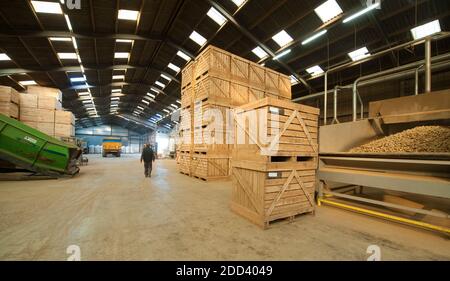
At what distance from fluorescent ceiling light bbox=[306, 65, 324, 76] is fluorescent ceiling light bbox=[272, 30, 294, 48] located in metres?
3.16

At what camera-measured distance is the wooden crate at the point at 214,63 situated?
9289mm

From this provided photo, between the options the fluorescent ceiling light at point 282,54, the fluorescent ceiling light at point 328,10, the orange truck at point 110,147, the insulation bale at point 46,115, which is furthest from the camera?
the orange truck at point 110,147

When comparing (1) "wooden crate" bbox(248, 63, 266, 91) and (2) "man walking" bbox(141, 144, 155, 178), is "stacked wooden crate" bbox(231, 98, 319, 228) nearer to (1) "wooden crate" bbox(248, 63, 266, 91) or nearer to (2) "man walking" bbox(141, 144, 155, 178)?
(1) "wooden crate" bbox(248, 63, 266, 91)

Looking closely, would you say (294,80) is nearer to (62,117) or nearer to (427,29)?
(427,29)

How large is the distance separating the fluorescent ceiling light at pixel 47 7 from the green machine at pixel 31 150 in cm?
557

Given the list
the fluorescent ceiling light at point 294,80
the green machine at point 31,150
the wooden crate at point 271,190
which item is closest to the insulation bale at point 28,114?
the green machine at point 31,150

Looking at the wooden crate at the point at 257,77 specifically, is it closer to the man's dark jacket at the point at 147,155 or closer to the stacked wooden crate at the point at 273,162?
the stacked wooden crate at the point at 273,162

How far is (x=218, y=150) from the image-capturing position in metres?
9.44

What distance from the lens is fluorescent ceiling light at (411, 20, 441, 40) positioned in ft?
Answer: 27.9

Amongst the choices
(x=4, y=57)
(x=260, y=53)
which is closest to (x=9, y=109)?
(x=4, y=57)

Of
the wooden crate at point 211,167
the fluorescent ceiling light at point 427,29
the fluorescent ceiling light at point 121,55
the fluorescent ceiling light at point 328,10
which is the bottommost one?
the wooden crate at point 211,167

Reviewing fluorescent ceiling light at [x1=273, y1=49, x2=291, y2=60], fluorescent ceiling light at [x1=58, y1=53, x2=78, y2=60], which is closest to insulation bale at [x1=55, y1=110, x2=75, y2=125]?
fluorescent ceiling light at [x1=58, y1=53, x2=78, y2=60]
